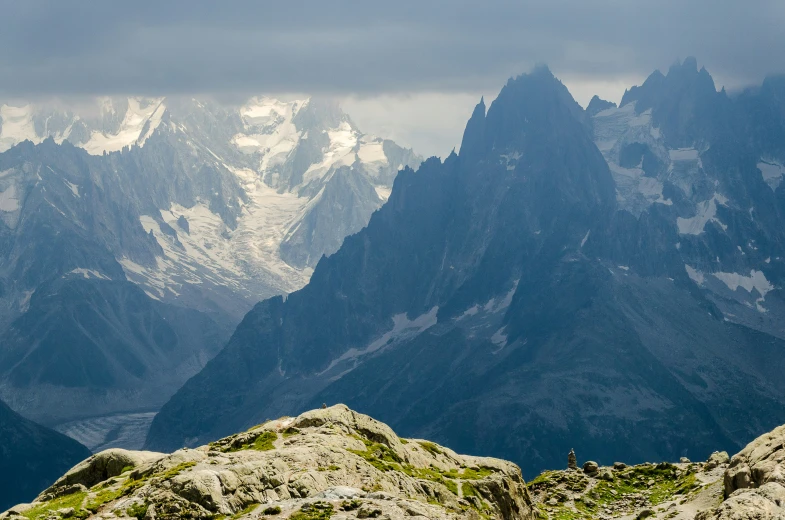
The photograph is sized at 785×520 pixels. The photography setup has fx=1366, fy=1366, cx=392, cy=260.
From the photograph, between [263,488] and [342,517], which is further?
[263,488]

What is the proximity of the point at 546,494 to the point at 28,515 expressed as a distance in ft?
217

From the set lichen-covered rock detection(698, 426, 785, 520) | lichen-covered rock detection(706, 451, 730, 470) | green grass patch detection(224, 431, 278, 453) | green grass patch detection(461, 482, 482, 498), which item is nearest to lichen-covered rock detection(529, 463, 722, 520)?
lichen-covered rock detection(706, 451, 730, 470)

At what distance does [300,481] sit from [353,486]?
188 inches

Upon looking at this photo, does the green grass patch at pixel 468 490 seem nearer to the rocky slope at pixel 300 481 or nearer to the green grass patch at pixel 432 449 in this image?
the rocky slope at pixel 300 481

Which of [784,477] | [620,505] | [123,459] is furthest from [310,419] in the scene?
[784,477]

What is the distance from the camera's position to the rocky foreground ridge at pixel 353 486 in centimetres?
9556

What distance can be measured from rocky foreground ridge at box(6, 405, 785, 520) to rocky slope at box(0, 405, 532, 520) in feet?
0.39

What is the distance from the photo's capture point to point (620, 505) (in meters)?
147

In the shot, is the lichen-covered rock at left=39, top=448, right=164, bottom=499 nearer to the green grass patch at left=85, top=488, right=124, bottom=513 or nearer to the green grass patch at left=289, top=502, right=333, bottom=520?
the green grass patch at left=85, top=488, right=124, bottom=513

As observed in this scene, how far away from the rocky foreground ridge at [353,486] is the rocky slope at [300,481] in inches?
4.6

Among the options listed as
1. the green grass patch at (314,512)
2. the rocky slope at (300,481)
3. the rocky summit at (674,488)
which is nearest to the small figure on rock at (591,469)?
the rocky summit at (674,488)

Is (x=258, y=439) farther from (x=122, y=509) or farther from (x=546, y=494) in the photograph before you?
(x=546, y=494)

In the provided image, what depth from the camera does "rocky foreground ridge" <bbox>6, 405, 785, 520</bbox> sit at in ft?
314

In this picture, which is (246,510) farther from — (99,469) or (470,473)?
(470,473)
